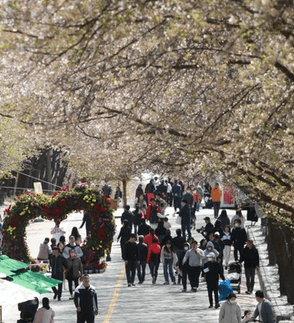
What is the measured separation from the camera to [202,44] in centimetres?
1393

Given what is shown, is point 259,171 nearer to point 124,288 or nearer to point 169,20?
point 169,20

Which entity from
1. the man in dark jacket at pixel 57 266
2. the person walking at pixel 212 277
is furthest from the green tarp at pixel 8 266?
the man in dark jacket at pixel 57 266

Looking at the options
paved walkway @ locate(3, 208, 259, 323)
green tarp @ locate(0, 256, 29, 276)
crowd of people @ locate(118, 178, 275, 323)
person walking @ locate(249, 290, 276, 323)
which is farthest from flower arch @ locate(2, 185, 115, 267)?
person walking @ locate(249, 290, 276, 323)

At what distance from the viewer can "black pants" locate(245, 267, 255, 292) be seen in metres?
28.1

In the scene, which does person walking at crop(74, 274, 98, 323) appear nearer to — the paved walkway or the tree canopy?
the paved walkway

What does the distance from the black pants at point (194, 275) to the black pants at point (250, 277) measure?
53.5 inches

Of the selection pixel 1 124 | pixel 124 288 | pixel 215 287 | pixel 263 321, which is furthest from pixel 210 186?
pixel 263 321

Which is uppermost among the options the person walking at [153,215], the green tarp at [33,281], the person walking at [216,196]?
the person walking at [216,196]

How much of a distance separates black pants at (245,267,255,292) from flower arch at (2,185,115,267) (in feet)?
22.2

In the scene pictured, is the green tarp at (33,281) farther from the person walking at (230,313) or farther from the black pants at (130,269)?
the black pants at (130,269)

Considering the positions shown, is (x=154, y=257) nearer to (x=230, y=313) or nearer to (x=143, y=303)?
(x=143, y=303)

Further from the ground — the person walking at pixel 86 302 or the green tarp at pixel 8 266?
the green tarp at pixel 8 266

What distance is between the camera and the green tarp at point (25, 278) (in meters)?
19.0

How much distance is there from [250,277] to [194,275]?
1607 mm
